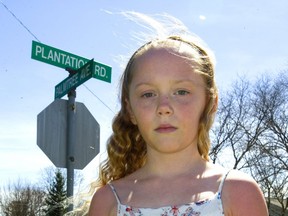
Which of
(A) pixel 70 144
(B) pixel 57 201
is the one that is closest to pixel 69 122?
(A) pixel 70 144

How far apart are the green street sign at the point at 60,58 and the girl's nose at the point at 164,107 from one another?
351 cm

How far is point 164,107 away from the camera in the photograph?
5.68 feet

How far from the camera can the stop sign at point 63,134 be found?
4.95 m

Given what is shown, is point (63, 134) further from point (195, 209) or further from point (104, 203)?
point (195, 209)

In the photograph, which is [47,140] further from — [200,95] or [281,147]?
[281,147]

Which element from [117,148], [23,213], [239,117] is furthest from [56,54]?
[23,213]

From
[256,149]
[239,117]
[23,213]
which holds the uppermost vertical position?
[239,117]

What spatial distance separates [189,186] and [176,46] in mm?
563

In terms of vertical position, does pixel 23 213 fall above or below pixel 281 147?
below

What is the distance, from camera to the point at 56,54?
5.27 m

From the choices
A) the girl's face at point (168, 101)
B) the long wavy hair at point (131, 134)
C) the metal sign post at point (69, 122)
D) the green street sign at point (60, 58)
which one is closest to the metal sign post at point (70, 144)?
the metal sign post at point (69, 122)

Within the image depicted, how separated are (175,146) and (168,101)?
0.17 metres

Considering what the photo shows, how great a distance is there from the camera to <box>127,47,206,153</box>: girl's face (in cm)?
176

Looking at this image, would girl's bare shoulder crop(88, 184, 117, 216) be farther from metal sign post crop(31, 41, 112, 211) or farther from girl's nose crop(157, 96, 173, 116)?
metal sign post crop(31, 41, 112, 211)
